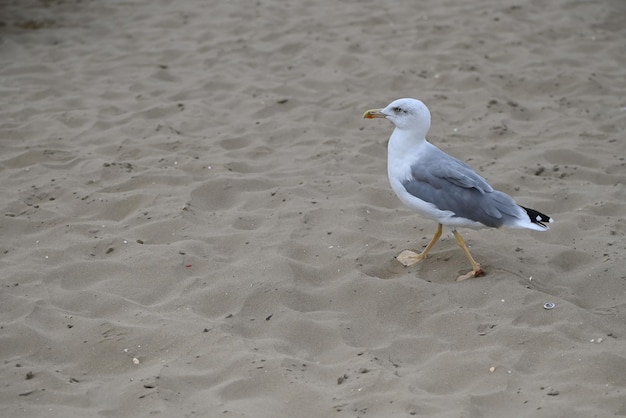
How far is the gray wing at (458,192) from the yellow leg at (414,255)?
0.98 ft

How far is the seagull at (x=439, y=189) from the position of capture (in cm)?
388

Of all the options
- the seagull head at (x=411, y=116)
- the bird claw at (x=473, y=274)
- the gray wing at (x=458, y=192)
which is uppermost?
the seagull head at (x=411, y=116)

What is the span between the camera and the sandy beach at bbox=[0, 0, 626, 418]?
3.21 meters

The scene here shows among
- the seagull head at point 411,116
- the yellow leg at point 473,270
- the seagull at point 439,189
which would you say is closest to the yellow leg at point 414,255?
the seagull at point 439,189

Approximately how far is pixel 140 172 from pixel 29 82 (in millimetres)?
2053

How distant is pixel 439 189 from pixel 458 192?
93 mm

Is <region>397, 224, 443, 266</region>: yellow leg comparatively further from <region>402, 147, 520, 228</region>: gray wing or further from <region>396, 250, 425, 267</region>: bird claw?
<region>402, 147, 520, 228</region>: gray wing

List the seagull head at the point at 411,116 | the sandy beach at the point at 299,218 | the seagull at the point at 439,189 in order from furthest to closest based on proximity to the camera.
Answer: the seagull head at the point at 411,116 < the seagull at the point at 439,189 < the sandy beach at the point at 299,218

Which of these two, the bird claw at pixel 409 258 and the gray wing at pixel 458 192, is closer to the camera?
the gray wing at pixel 458 192

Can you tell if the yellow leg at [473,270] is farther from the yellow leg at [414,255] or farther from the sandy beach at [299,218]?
the yellow leg at [414,255]

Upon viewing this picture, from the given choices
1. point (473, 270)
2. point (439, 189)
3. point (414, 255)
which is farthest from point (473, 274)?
point (439, 189)

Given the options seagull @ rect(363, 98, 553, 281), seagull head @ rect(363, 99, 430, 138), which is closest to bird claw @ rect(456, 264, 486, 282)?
seagull @ rect(363, 98, 553, 281)

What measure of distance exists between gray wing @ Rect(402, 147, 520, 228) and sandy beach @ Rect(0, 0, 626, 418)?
0.32 meters

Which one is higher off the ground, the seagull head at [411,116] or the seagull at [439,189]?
the seagull head at [411,116]
